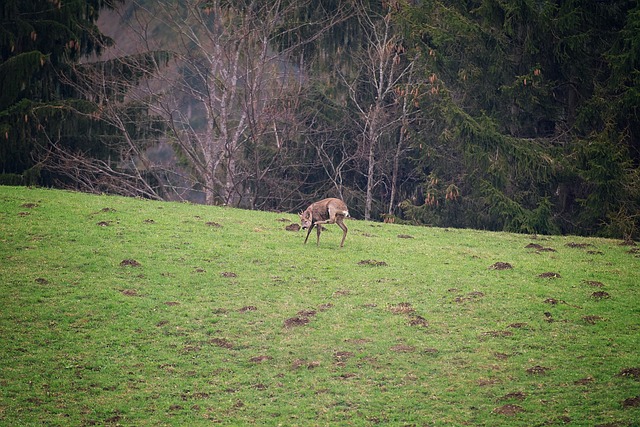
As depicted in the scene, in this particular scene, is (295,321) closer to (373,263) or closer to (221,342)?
(221,342)

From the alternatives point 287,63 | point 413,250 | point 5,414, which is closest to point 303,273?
point 413,250

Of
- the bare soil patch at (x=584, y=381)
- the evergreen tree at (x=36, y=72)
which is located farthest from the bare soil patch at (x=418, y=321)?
the evergreen tree at (x=36, y=72)

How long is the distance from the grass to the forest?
461 inches

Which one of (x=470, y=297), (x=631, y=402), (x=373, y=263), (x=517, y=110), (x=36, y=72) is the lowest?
(x=631, y=402)

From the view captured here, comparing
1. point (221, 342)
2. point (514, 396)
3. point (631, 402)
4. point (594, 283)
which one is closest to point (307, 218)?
point (221, 342)

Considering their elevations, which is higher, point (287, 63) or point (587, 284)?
point (287, 63)

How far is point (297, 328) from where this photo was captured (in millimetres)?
16250

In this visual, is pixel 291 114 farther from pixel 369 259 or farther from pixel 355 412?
pixel 355 412

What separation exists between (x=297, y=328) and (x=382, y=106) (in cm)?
2806

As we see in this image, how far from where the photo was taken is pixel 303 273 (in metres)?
19.9

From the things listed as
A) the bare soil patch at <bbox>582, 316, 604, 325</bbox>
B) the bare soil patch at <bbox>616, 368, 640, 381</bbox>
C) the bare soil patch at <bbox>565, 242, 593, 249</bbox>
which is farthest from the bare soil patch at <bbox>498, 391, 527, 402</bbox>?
the bare soil patch at <bbox>565, 242, 593, 249</bbox>

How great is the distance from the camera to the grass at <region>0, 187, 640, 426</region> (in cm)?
1284

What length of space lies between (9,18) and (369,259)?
2409 cm

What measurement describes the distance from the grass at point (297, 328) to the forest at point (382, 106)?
11.7 meters
